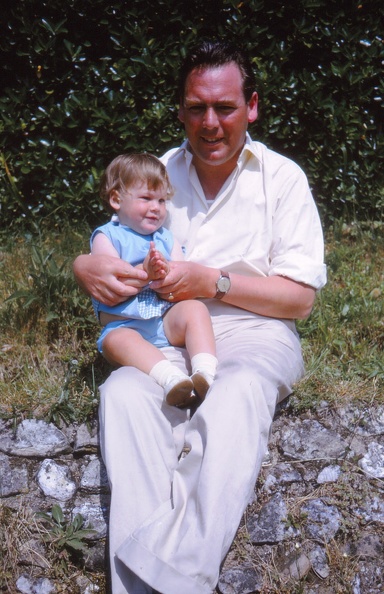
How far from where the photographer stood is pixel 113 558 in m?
2.60

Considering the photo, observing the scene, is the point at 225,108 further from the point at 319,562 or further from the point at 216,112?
the point at 319,562

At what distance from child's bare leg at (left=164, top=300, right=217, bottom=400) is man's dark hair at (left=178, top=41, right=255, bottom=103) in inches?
40.8

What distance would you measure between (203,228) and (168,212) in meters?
0.21

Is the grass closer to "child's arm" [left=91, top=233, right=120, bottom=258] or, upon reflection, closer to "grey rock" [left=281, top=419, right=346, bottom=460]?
"grey rock" [left=281, top=419, right=346, bottom=460]

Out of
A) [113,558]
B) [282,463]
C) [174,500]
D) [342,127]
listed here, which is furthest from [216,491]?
[342,127]

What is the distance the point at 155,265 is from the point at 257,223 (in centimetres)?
60

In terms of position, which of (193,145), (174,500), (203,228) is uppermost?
(193,145)

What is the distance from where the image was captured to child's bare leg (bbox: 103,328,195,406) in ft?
9.14

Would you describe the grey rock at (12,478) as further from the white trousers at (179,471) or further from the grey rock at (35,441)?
the white trousers at (179,471)

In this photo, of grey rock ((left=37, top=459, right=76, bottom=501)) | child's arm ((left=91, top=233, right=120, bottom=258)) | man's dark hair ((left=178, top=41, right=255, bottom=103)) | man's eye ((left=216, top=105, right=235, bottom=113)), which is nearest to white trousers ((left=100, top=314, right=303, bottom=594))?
grey rock ((left=37, top=459, right=76, bottom=501))

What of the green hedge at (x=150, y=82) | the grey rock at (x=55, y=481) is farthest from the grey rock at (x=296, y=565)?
the green hedge at (x=150, y=82)

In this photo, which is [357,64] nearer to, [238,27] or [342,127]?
[342,127]

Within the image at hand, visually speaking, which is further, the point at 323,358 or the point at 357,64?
the point at 357,64

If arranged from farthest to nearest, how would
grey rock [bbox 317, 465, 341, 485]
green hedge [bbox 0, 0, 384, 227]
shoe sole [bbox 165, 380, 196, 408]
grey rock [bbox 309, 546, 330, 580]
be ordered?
1. green hedge [bbox 0, 0, 384, 227]
2. grey rock [bbox 317, 465, 341, 485]
3. grey rock [bbox 309, 546, 330, 580]
4. shoe sole [bbox 165, 380, 196, 408]
